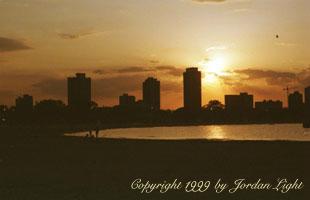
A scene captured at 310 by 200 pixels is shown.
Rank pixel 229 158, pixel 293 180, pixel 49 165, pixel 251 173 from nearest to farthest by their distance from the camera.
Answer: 1. pixel 293 180
2. pixel 251 173
3. pixel 49 165
4. pixel 229 158

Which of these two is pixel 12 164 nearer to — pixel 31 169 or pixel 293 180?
pixel 31 169

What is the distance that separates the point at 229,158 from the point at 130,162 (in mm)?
6446

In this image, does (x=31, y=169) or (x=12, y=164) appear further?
(x=12, y=164)

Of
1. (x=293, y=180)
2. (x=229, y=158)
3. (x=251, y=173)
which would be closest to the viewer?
(x=293, y=180)

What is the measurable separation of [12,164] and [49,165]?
2.23 meters

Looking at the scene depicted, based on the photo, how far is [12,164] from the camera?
32.1 m

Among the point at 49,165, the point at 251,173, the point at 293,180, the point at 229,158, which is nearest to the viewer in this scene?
the point at 293,180

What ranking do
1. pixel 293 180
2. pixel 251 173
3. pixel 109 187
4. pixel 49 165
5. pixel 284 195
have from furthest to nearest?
pixel 49 165, pixel 251 173, pixel 293 180, pixel 109 187, pixel 284 195

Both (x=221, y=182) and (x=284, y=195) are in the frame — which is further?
(x=221, y=182)

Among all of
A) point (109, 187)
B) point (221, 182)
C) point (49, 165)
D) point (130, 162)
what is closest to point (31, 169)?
point (49, 165)

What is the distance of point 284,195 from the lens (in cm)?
1983

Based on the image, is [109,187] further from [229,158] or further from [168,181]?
[229,158]

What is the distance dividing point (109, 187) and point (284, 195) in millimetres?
6738

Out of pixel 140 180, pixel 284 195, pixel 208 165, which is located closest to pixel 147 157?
pixel 208 165
